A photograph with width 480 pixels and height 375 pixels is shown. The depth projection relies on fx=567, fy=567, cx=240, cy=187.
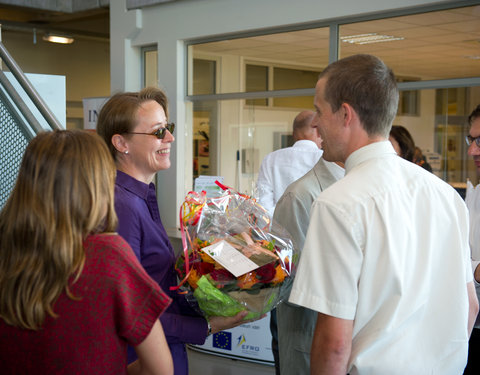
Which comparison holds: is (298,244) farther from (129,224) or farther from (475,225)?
(475,225)

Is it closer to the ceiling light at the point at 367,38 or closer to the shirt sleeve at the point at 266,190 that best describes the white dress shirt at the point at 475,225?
the shirt sleeve at the point at 266,190

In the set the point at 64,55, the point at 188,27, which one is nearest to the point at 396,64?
the point at 188,27

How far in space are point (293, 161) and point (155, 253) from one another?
3326mm

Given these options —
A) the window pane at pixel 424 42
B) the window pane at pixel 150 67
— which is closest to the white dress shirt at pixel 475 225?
the window pane at pixel 424 42

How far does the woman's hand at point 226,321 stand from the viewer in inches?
71.1

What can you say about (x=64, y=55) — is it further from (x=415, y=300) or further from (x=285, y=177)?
(x=415, y=300)

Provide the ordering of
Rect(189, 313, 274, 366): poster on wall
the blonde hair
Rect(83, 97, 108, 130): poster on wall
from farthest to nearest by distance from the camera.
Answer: Rect(83, 97, 108, 130): poster on wall → Rect(189, 313, 274, 366): poster on wall → the blonde hair

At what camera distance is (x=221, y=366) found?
179 inches

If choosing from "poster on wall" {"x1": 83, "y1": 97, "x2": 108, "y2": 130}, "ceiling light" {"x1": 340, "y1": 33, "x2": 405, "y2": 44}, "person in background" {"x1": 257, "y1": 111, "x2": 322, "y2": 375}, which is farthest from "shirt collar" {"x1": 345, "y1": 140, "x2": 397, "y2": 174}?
"poster on wall" {"x1": 83, "y1": 97, "x2": 108, "y2": 130}

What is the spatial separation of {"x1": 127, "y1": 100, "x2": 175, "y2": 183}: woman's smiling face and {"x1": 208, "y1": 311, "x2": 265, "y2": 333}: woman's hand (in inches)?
23.1

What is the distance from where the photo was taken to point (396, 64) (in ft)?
23.9

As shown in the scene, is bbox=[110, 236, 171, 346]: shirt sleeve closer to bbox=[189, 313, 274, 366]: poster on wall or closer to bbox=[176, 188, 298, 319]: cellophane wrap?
bbox=[176, 188, 298, 319]: cellophane wrap

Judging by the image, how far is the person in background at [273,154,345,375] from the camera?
81.8 inches

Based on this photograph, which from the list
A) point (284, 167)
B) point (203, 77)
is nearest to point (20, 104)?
point (284, 167)
